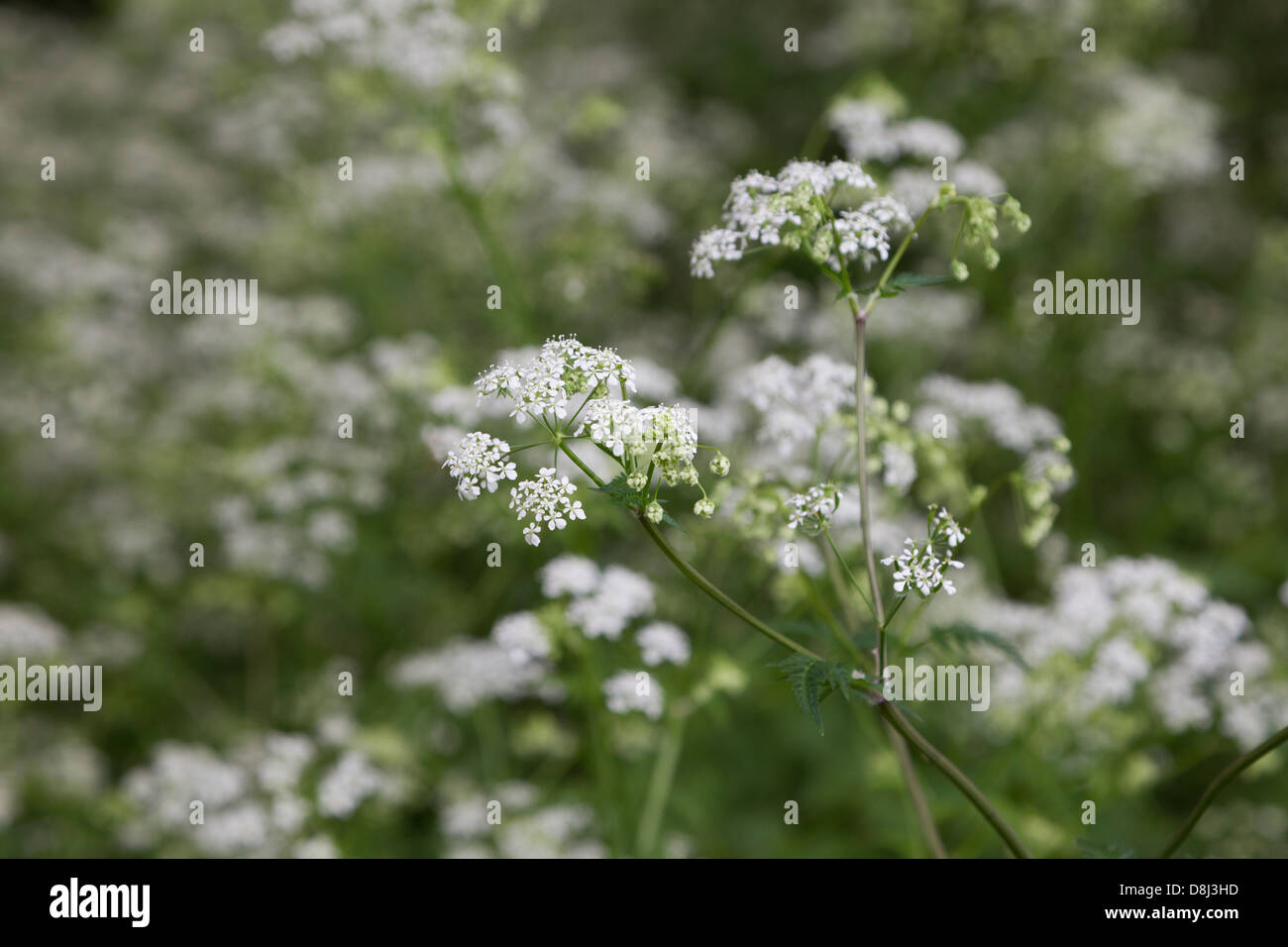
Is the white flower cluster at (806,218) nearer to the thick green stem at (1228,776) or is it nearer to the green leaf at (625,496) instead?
the green leaf at (625,496)

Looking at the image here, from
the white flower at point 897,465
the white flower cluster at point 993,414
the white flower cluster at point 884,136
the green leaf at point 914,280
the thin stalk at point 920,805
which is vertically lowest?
the thin stalk at point 920,805

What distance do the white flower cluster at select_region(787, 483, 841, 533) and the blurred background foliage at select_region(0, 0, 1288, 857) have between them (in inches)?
67.4

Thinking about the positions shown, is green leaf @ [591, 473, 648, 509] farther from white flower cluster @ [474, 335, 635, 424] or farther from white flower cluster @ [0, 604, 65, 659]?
white flower cluster @ [0, 604, 65, 659]

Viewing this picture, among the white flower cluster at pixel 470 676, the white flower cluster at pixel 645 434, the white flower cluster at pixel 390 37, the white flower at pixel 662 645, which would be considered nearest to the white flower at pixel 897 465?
the white flower at pixel 662 645

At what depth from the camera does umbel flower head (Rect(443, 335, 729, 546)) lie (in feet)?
8.66

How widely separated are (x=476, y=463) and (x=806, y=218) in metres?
1.28

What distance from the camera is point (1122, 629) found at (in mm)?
4773

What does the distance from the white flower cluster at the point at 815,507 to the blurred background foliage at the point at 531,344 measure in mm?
1712

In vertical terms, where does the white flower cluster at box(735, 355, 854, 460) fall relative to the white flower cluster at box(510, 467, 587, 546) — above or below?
above

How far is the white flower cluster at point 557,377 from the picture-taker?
275 centimetres

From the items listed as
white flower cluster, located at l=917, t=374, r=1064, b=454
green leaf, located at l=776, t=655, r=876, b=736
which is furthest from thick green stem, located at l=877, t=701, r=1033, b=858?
white flower cluster, located at l=917, t=374, r=1064, b=454

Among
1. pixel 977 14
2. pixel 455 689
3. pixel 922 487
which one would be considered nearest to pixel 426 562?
pixel 455 689
